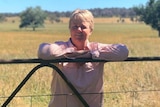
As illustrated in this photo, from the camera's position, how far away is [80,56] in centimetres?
271

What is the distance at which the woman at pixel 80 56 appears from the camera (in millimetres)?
2686

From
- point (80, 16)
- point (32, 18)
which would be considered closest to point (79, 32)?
point (80, 16)

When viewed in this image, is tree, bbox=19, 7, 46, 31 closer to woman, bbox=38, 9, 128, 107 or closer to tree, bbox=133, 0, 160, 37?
tree, bbox=133, 0, 160, 37

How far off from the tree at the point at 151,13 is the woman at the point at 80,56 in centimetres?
7453

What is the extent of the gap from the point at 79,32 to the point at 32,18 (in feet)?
404

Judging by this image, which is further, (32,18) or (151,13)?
(32,18)

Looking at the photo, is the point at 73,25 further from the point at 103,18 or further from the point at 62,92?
the point at 103,18

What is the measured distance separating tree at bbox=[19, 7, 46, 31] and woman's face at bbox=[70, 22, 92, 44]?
118m

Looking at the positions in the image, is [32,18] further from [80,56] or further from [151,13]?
[80,56]

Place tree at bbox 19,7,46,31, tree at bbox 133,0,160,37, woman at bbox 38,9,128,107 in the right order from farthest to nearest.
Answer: tree at bbox 19,7,46,31 < tree at bbox 133,0,160,37 < woman at bbox 38,9,128,107

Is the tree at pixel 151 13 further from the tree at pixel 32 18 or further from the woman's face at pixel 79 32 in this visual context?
the woman's face at pixel 79 32

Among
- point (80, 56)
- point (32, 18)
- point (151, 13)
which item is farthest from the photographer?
point (32, 18)

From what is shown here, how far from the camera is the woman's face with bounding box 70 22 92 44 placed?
8.96 feet

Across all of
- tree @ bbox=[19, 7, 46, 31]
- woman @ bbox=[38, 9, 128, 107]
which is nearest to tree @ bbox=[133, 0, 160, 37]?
tree @ bbox=[19, 7, 46, 31]
